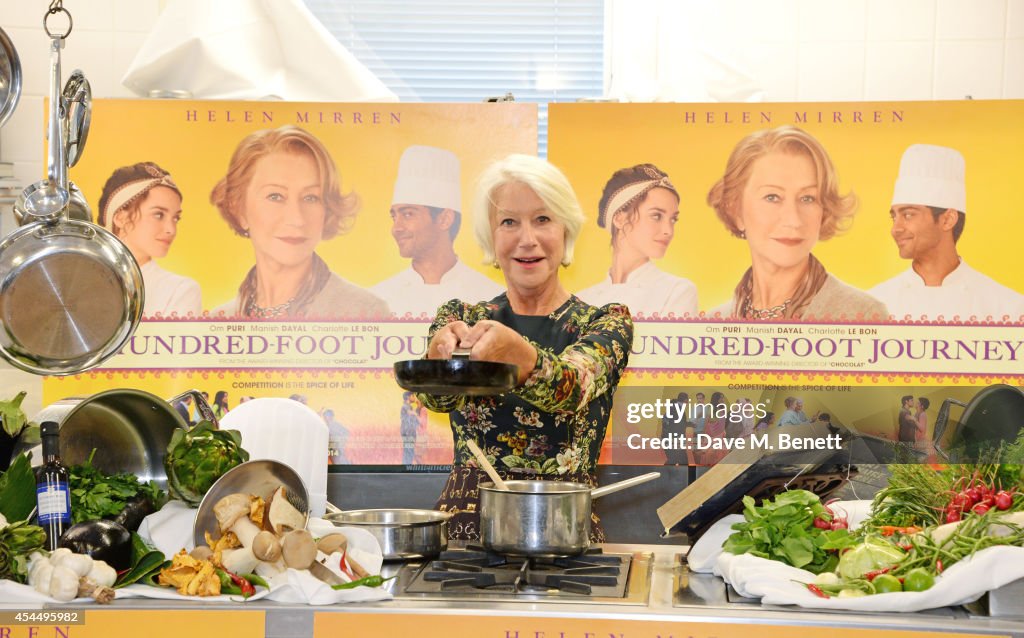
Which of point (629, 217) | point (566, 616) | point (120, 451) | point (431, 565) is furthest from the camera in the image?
point (629, 217)

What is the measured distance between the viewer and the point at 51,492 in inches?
77.3

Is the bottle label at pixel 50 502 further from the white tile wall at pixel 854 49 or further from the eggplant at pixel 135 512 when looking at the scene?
the white tile wall at pixel 854 49

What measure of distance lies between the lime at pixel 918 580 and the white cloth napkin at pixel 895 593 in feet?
0.04

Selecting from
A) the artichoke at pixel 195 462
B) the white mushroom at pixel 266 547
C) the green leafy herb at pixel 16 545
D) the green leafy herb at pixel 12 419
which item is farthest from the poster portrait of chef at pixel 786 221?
the green leafy herb at pixel 16 545

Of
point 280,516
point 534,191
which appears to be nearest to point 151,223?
point 534,191

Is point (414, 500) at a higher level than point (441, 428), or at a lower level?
lower

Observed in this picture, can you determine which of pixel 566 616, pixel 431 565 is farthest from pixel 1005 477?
pixel 431 565

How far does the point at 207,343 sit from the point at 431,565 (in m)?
1.87

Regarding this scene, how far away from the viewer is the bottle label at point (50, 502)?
6.42ft

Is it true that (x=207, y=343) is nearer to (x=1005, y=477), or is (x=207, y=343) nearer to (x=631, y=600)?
(x=631, y=600)

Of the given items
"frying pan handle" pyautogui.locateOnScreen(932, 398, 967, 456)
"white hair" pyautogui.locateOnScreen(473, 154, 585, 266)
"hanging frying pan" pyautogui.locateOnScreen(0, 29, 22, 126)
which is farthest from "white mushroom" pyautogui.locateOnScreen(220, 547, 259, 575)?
"frying pan handle" pyautogui.locateOnScreen(932, 398, 967, 456)

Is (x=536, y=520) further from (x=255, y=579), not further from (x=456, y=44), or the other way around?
(x=456, y=44)

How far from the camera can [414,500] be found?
3.71m

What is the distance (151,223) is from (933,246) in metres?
2.56
